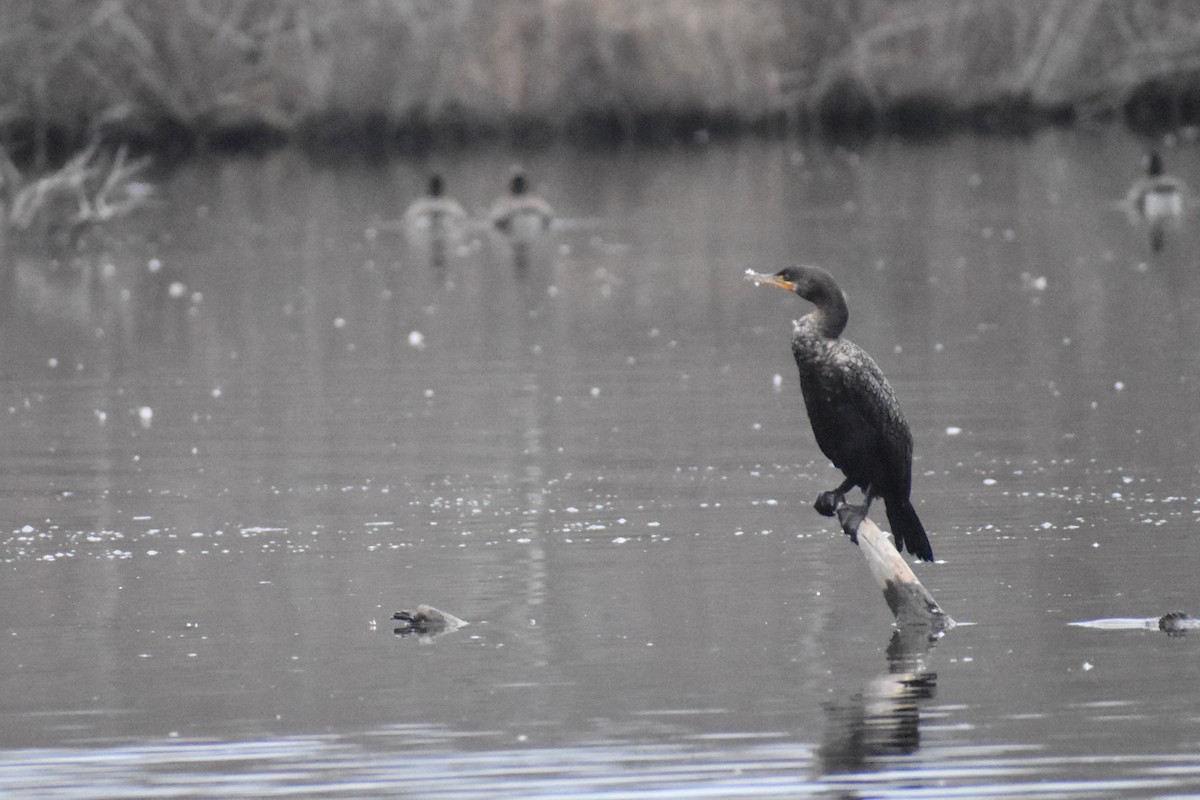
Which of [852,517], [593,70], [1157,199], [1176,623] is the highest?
[593,70]

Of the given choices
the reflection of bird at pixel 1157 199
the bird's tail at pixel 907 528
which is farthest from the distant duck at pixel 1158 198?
the bird's tail at pixel 907 528

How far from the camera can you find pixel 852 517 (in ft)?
29.5

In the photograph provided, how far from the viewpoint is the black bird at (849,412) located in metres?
9.06

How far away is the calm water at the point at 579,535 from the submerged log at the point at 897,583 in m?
0.15

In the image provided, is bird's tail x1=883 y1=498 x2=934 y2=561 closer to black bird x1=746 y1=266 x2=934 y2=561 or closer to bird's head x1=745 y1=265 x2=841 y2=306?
black bird x1=746 y1=266 x2=934 y2=561

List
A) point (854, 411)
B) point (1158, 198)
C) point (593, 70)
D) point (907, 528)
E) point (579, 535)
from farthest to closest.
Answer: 1. point (593, 70)
2. point (1158, 198)
3. point (579, 535)
4. point (907, 528)
5. point (854, 411)

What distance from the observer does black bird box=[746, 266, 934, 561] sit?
29.7 ft

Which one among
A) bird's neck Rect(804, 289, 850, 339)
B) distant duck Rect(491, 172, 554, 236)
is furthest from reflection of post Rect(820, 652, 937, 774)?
distant duck Rect(491, 172, 554, 236)


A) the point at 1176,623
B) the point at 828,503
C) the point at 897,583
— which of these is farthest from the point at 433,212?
the point at 1176,623

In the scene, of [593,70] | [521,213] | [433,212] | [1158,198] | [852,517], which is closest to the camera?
[852,517]

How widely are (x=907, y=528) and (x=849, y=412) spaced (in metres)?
0.49

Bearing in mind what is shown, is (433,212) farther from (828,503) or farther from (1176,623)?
(1176,623)

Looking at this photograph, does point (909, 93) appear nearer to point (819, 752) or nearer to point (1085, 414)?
point (1085, 414)

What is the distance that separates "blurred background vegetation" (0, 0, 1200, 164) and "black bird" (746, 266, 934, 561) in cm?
3295
